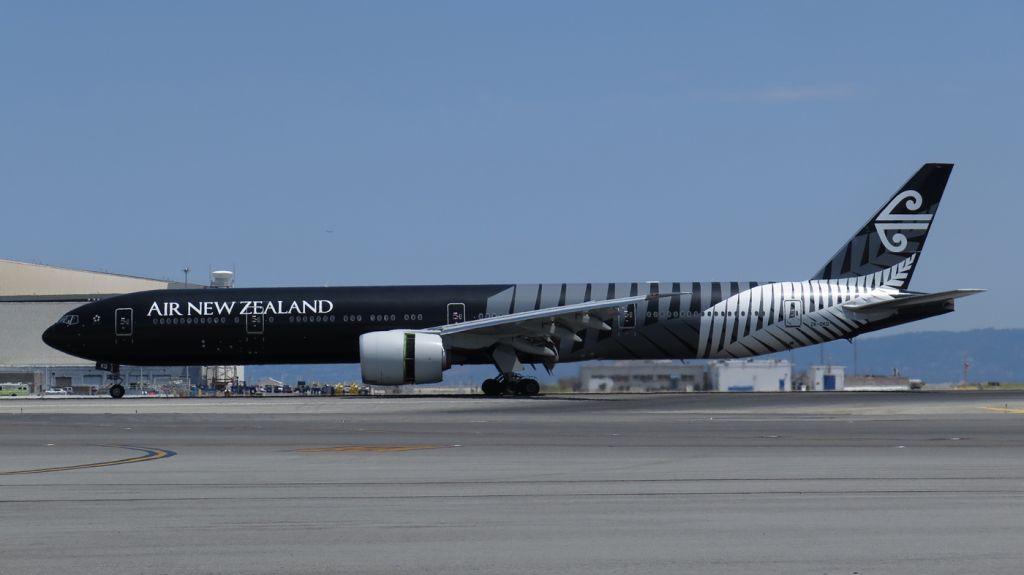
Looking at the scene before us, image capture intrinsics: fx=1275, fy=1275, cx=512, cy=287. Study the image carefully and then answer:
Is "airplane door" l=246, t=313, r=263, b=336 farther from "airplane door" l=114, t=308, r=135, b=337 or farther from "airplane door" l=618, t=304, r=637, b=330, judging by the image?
"airplane door" l=618, t=304, r=637, b=330

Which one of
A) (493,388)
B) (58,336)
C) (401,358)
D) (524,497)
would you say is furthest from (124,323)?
(524,497)

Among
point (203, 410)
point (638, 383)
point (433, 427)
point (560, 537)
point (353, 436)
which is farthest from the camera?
point (638, 383)

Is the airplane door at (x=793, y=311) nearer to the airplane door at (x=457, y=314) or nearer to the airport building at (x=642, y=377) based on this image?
the airport building at (x=642, y=377)

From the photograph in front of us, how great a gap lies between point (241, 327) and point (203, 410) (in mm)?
9055

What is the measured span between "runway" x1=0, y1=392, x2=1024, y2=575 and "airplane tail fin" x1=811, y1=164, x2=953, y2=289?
17668 millimetres

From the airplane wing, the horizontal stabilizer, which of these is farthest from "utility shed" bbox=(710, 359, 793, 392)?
the airplane wing

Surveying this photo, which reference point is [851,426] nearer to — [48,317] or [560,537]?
[560,537]

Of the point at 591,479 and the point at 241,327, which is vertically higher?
the point at 241,327

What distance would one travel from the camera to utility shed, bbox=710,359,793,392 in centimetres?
5131

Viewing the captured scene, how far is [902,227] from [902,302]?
3089 mm

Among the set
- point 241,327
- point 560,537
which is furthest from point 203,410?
point 560,537

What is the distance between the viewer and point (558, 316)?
4206 cm

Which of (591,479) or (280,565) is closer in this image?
(280,565)

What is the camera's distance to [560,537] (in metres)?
11.0
